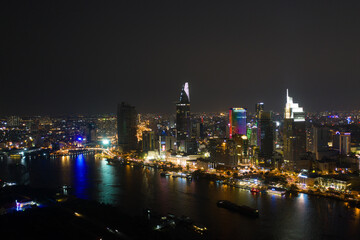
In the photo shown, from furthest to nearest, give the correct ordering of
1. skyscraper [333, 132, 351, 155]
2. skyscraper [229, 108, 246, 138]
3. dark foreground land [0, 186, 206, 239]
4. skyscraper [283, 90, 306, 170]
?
skyscraper [229, 108, 246, 138], skyscraper [333, 132, 351, 155], skyscraper [283, 90, 306, 170], dark foreground land [0, 186, 206, 239]

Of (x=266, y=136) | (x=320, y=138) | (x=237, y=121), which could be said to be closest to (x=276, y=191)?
(x=266, y=136)

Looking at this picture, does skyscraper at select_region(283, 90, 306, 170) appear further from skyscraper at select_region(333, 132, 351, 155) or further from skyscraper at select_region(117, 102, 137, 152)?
skyscraper at select_region(117, 102, 137, 152)

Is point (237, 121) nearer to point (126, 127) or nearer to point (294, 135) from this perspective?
point (294, 135)

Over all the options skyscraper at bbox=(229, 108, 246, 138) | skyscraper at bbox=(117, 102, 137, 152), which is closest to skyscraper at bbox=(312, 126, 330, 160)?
skyscraper at bbox=(229, 108, 246, 138)

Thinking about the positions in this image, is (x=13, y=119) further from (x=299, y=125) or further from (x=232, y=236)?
(x=232, y=236)

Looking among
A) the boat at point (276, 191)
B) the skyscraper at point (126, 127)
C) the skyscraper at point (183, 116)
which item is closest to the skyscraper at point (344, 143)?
the boat at point (276, 191)

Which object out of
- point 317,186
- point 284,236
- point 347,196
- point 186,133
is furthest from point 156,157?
point 284,236

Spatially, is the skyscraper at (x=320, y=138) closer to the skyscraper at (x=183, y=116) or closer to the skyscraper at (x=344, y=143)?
the skyscraper at (x=344, y=143)
